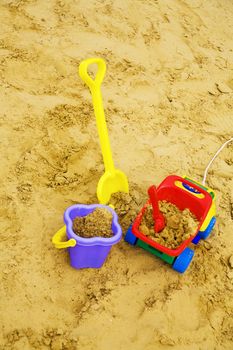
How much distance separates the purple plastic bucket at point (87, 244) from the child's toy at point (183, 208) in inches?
4.2

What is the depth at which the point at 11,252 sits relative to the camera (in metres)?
1.33

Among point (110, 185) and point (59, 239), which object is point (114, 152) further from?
point (59, 239)

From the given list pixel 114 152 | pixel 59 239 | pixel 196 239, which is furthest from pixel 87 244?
pixel 114 152

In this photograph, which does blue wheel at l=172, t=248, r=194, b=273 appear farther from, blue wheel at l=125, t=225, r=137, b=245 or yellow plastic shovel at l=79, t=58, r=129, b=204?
yellow plastic shovel at l=79, t=58, r=129, b=204

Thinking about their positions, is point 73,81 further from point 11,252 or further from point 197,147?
point 11,252

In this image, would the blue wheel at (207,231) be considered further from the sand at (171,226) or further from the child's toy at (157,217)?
the child's toy at (157,217)

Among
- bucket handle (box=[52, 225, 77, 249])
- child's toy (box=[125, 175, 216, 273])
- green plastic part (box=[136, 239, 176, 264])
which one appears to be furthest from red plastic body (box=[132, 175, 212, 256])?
bucket handle (box=[52, 225, 77, 249])

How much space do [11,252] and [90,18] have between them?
1.62 metres

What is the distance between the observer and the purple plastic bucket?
1187mm

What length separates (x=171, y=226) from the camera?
1.35 m

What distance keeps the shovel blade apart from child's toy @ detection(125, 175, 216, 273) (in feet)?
0.52

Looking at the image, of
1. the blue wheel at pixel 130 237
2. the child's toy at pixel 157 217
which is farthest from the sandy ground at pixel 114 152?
the child's toy at pixel 157 217

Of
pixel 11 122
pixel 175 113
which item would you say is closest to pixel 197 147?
pixel 175 113

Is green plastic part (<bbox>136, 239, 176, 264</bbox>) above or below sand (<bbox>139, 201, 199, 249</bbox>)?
below
